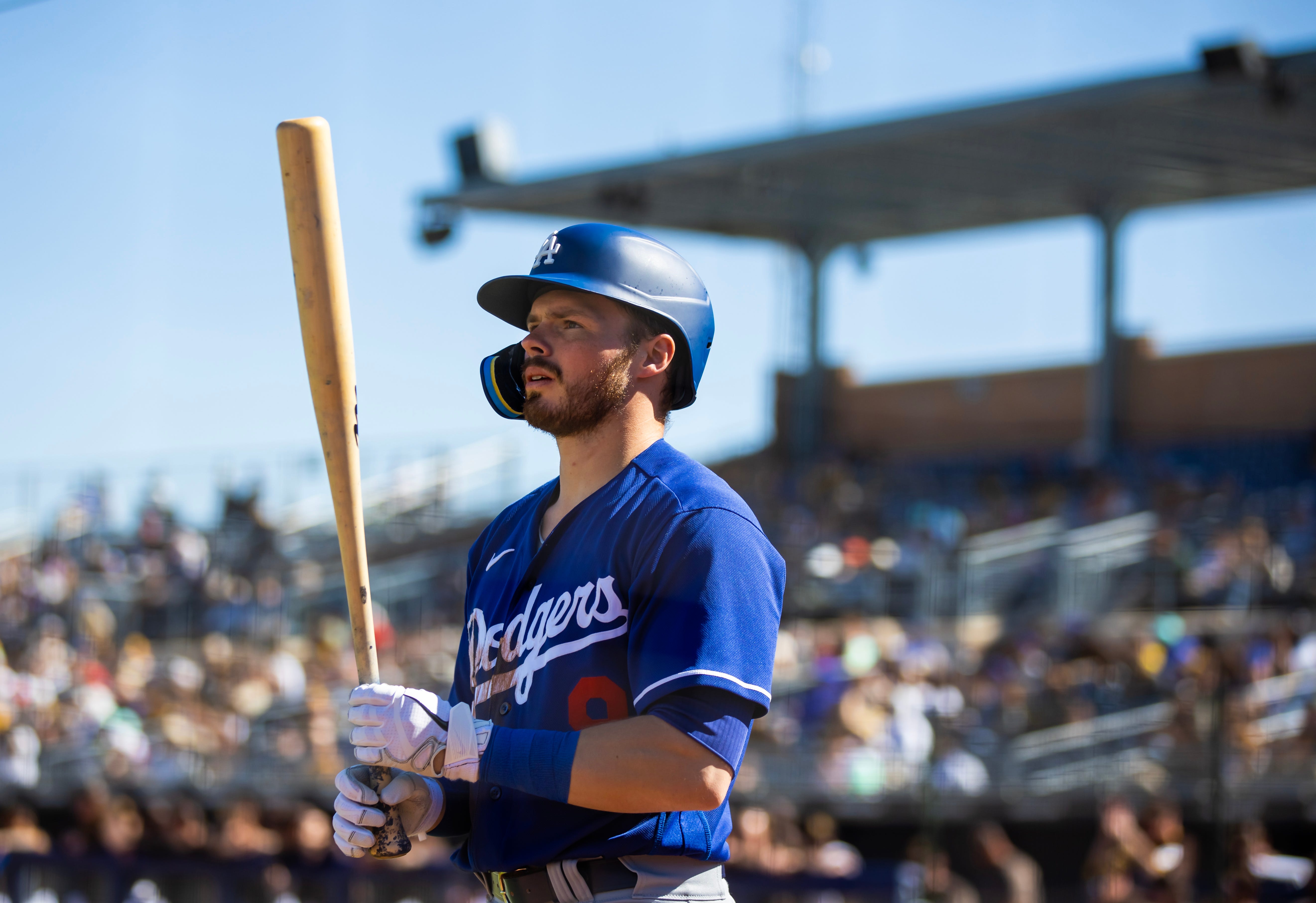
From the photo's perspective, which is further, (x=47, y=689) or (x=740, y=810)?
(x=47, y=689)

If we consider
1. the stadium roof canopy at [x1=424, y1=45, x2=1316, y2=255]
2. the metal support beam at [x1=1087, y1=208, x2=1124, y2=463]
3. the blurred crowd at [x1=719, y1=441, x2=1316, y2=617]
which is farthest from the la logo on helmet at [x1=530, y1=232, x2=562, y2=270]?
the metal support beam at [x1=1087, y1=208, x2=1124, y2=463]

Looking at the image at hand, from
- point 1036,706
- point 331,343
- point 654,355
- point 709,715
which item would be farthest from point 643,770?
point 1036,706

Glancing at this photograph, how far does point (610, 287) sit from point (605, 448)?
0.89 ft

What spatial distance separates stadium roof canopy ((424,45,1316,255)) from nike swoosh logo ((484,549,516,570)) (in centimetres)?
1301

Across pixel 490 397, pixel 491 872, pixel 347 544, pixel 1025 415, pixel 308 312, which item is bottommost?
pixel 1025 415

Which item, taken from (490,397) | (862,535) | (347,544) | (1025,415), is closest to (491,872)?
(347,544)

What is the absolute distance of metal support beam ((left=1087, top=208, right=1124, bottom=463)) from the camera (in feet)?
61.1

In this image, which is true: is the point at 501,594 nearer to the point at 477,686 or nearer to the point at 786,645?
the point at 477,686

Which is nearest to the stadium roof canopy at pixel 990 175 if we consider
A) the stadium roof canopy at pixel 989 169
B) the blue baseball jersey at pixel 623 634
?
the stadium roof canopy at pixel 989 169

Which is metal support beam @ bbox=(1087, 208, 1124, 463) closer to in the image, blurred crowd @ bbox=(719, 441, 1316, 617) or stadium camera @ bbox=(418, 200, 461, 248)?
blurred crowd @ bbox=(719, 441, 1316, 617)

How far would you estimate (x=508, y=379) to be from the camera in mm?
2510

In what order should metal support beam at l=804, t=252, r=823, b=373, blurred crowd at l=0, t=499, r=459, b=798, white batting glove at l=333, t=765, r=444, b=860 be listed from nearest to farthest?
white batting glove at l=333, t=765, r=444, b=860 < blurred crowd at l=0, t=499, r=459, b=798 < metal support beam at l=804, t=252, r=823, b=373

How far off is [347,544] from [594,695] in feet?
1.58

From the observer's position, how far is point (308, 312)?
2.39 metres
